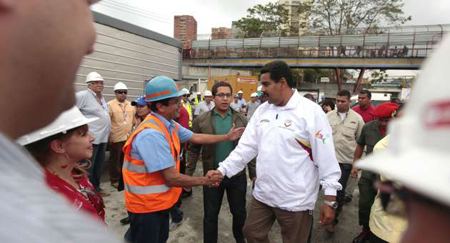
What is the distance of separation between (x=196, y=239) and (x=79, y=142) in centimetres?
238

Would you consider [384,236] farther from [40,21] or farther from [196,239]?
[40,21]

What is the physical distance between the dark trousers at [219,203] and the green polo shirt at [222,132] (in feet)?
1.12

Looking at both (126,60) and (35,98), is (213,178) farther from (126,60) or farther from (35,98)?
(126,60)

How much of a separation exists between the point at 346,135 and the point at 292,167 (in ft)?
8.83

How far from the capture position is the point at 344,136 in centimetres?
469

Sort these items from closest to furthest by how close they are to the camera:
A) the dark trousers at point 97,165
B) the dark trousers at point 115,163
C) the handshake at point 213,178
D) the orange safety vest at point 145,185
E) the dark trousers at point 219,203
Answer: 1. the orange safety vest at point 145,185
2. the handshake at point 213,178
3. the dark trousers at point 219,203
4. the dark trousers at point 97,165
5. the dark trousers at point 115,163

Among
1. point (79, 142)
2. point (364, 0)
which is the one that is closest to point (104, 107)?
point (79, 142)

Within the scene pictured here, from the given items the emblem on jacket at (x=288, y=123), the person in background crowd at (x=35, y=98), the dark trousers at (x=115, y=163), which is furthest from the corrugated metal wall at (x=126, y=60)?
the person in background crowd at (x=35, y=98)

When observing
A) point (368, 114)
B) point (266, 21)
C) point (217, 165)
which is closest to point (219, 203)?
point (217, 165)

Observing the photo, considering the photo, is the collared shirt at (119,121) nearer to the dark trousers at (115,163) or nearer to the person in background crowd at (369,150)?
the dark trousers at (115,163)

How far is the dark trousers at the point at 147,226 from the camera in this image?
240cm

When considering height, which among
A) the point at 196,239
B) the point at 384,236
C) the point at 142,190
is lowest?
the point at 196,239

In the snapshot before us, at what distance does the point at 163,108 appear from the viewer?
8.38 feet

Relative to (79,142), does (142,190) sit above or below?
below
